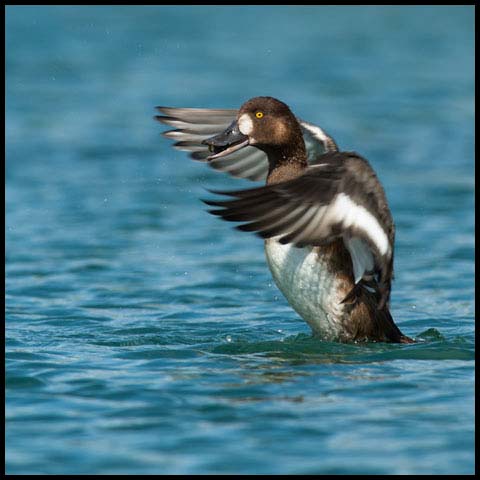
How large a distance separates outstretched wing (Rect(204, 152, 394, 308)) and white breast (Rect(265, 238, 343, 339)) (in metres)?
0.14

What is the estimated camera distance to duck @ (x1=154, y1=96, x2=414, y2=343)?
293 inches

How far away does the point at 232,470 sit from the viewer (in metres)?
6.13

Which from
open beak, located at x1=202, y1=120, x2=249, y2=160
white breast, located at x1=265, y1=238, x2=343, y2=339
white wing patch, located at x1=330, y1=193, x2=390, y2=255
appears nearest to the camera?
white wing patch, located at x1=330, y1=193, x2=390, y2=255

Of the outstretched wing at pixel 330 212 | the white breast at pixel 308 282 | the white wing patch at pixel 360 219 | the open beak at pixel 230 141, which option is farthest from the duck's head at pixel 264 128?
the white wing patch at pixel 360 219

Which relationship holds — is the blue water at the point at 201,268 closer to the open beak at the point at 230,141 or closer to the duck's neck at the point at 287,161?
the duck's neck at the point at 287,161

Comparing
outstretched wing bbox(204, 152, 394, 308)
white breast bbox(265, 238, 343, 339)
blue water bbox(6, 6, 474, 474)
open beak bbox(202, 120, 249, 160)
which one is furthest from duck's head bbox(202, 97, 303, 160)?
blue water bbox(6, 6, 474, 474)

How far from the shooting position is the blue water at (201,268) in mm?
6594

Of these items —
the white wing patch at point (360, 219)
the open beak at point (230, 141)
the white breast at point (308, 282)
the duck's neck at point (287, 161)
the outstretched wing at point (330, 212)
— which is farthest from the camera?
the open beak at point (230, 141)

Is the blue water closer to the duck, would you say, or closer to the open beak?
the duck

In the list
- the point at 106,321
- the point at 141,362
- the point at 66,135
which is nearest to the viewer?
the point at 141,362

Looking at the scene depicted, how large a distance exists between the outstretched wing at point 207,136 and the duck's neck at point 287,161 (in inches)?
35.6

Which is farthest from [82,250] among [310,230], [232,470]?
[232,470]

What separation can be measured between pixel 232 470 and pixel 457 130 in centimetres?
1218

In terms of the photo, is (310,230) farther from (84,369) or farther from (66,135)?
(66,135)
